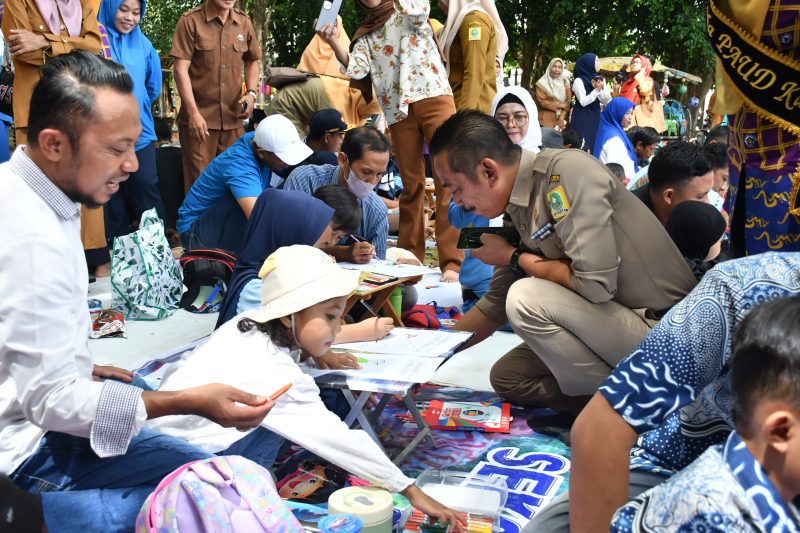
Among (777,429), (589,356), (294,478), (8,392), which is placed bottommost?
(294,478)

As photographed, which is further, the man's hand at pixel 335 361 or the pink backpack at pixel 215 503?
the man's hand at pixel 335 361

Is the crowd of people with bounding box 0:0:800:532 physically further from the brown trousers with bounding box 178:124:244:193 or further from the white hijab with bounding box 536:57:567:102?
the white hijab with bounding box 536:57:567:102

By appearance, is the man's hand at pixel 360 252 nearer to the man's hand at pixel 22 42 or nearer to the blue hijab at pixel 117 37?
the man's hand at pixel 22 42

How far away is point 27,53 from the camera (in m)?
4.02

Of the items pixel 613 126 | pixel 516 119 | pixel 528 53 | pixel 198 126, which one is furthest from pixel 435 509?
pixel 528 53

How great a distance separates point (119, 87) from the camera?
1653 mm

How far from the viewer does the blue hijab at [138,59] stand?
4848 mm

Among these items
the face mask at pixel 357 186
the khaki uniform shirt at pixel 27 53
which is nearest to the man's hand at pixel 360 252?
the face mask at pixel 357 186

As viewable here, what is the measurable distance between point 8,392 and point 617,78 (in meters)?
11.9

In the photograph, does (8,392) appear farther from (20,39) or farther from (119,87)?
(20,39)

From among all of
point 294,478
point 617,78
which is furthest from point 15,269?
point 617,78

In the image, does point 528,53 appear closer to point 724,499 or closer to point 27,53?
point 27,53

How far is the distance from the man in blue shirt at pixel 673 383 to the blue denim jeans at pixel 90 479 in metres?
0.93

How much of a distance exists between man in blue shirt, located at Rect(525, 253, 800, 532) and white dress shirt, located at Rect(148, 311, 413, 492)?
629 mm
